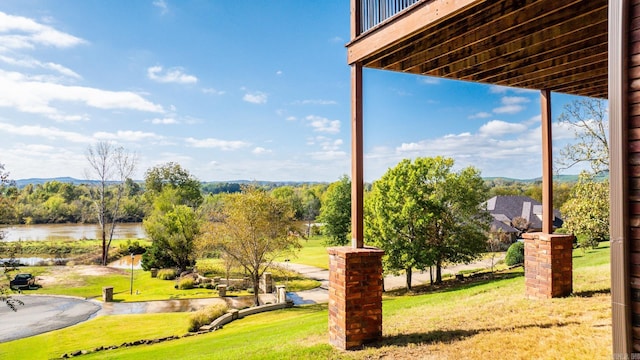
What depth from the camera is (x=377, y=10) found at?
4.77 meters

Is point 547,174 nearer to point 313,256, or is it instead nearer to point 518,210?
point 313,256

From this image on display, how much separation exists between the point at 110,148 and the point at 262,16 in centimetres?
1945

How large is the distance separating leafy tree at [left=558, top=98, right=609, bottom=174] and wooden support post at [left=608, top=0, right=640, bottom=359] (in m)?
12.9

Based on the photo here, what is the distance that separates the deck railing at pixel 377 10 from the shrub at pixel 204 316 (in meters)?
11.4

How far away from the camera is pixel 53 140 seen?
1763 inches

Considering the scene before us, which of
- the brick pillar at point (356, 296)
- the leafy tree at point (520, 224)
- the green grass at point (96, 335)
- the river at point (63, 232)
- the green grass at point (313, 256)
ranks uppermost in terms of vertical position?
the brick pillar at point (356, 296)

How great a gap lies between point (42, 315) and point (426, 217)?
54.8 ft

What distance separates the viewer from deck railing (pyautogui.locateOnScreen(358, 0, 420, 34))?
4.45 m

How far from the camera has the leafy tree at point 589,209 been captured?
12.2 meters

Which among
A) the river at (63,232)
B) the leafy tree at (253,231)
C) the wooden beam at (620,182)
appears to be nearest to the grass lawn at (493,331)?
the wooden beam at (620,182)

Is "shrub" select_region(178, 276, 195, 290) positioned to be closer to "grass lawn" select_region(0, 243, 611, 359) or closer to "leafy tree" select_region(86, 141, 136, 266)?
"leafy tree" select_region(86, 141, 136, 266)

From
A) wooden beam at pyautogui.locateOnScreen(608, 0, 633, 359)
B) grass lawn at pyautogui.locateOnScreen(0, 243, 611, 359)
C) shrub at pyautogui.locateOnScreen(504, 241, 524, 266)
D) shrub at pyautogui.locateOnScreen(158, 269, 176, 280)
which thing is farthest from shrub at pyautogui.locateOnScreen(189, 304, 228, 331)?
shrub at pyautogui.locateOnScreen(504, 241, 524, 266)

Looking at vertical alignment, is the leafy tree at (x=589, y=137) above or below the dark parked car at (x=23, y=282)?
above

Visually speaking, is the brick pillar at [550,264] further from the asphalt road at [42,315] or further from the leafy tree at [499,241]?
the leafy tree at [499,241]
